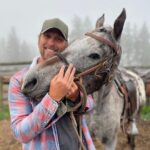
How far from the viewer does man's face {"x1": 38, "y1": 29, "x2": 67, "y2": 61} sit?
7.18 feet

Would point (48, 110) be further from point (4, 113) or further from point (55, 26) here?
point (4, 113)

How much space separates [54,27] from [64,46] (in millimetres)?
160

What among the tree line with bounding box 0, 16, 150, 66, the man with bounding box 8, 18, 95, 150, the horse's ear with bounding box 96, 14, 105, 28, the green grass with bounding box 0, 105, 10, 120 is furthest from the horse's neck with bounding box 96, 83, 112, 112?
the tree line with bounding box 0, 16, 150, 66

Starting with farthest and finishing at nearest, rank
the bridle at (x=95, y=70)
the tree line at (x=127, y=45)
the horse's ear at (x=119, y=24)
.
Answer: the tree line at (x=127, y=45) < the horse's ear at (x=119, y=24) < the bridle at (x=95, y=70)

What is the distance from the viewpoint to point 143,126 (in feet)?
24.4

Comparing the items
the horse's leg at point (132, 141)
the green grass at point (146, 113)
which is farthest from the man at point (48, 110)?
the green grass at point (146, 113)

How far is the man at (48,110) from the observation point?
6.25 feet

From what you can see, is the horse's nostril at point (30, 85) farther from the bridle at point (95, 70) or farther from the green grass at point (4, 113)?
the green grass at point (4, 113)

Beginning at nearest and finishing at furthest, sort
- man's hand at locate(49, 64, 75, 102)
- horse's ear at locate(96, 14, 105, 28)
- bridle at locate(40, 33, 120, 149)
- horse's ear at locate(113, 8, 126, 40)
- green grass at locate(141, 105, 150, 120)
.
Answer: man's hand at locate(49, 64, 75, 102)
bridle at locate(40, 33, 120, 149)
horse's ear at locate(113, 8, 126, 40)
horse's ear at locate(96, 14, 105, 28)
green grass at locate(141, 105, 150, 120)

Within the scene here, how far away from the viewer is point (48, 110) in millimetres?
1898

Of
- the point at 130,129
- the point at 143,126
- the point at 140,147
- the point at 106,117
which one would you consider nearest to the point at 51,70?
the point at 106,117

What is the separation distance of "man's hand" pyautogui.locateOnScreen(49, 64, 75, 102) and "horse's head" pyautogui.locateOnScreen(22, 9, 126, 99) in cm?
9

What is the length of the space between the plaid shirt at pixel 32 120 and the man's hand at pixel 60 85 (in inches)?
1.4

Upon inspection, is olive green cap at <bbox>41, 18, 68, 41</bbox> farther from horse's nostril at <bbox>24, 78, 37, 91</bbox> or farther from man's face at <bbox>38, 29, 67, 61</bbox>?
horse's nostril at <bbox>24, 78, 37, 91</bbox>
